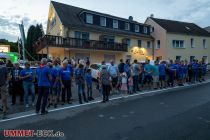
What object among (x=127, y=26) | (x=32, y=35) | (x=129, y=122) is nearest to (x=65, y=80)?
(x=129, y=122)

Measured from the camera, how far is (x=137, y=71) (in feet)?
44.0

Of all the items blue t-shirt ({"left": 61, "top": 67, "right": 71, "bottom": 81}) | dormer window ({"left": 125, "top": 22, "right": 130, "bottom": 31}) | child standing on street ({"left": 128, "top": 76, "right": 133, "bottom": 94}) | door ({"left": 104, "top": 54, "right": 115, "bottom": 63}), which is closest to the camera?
blue t-shirt ({"left": 61, "top": 67, "right": 71, "bottom": 81})

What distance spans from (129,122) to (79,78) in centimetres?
394

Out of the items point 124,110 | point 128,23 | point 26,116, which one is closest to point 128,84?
point 124,110

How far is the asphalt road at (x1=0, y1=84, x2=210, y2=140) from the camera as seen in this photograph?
586 cm

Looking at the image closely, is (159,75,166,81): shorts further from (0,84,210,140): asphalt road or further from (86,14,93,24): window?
(86,14,93,24): window

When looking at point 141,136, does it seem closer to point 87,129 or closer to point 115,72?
point 87,129

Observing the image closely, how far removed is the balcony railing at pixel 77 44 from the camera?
87.2 feet

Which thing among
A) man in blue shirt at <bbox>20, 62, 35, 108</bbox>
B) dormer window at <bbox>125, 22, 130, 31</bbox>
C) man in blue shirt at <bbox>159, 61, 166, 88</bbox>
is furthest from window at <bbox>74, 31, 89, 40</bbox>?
man in blue shirt at <bbox>20, 62, 35, 108</bbox>

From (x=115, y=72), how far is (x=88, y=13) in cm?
2176

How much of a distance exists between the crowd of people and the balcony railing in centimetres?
1320

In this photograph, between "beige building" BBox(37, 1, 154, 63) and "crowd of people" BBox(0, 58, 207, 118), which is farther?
"beige building" BBox(37, 1, 154, 63)

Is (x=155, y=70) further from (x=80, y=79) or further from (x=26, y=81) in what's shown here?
(x=26, y=81)

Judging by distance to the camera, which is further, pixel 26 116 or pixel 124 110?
pixel 124 110
